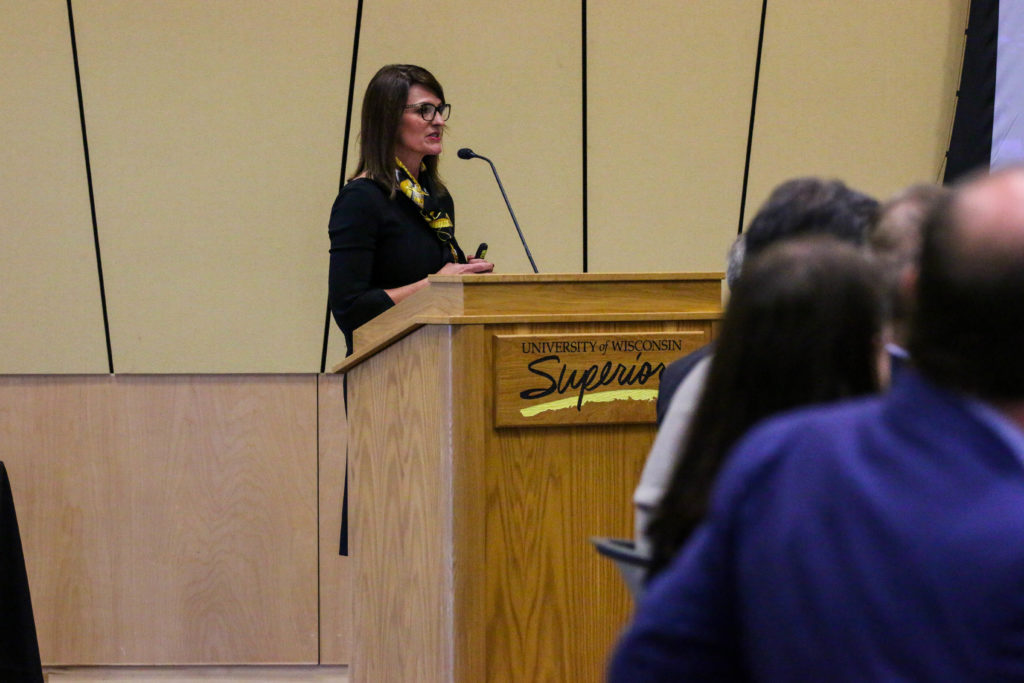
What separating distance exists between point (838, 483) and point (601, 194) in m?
3.04

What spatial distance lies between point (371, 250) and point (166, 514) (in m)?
1.56

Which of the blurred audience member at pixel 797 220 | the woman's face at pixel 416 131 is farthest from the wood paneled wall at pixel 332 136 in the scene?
the blurred audience member at pixel 797 220

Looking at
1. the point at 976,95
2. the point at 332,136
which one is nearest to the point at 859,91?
the point at 976,95

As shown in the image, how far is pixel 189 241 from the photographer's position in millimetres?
3670

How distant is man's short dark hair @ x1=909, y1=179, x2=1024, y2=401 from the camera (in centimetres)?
74

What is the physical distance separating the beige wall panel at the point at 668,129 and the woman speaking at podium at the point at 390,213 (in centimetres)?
104

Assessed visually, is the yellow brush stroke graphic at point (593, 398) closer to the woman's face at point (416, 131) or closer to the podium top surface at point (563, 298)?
the podium top surface at point (563, 298)

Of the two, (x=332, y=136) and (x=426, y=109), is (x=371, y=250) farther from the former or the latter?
(x=332, y=136)

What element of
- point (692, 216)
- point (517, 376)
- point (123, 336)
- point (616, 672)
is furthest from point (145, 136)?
point (616, 672)

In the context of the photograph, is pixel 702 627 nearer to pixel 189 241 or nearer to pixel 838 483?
pixel 838 483

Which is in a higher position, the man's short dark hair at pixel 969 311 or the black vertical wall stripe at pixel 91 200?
the black vertical wall stripe at pixel 91 200

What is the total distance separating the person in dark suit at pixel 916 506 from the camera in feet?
2.38

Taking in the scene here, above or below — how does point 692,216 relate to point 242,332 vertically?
above

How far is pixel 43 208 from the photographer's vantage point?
144 inches
